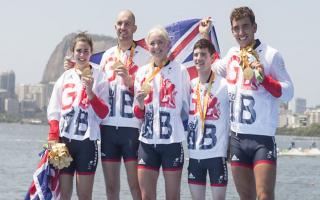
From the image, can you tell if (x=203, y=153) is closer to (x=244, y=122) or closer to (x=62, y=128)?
(x=244, y=122)

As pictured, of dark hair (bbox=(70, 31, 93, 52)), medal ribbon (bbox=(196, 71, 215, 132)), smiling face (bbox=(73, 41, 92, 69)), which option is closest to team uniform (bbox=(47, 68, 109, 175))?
smiling face (bbox=(73, 41, 92, 69))

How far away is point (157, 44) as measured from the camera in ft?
28.8

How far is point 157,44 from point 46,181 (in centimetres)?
222

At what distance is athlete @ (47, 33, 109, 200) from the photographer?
29.7 feet

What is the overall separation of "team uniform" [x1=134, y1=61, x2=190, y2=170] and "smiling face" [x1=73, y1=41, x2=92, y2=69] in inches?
31.0

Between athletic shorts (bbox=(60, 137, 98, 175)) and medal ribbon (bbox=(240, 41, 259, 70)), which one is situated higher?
medal ribbon (bbox=(240, 41, 259, 70))

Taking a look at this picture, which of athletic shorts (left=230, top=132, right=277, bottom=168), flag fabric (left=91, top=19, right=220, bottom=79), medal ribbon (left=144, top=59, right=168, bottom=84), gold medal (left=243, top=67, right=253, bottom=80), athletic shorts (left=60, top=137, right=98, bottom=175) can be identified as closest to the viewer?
gold medal (left=243, top=67, right=253, bottom=80)

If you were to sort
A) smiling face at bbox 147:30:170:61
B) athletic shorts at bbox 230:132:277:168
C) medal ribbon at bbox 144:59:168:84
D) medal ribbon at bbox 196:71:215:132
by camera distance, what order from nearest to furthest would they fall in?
1. athletic shorts at bbox 230:132:277:168
2. medal ribbon at bbox 196:71:215:132
3. smiling face at bbox 147:30:170:61
4. medal ribbon at bbox 144:59:168:84

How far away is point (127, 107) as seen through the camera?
9250 mm

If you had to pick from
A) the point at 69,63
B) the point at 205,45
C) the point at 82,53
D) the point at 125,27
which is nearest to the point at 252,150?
the point at 205,45

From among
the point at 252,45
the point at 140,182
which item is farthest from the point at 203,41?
the point at 140,182

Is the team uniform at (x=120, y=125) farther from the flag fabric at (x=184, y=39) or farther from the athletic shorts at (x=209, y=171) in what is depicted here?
the athletic shorts at (x=209, y=171)

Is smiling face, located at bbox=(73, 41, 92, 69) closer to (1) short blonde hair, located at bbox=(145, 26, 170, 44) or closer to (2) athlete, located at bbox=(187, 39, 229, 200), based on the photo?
(1) short blonde hair, located at bbox=(145, 26, 170, 44)

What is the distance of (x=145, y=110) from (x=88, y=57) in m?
1.02
